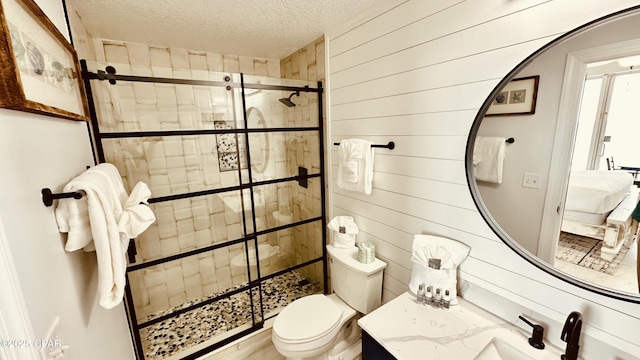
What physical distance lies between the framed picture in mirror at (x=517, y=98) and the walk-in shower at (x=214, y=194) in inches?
52.2

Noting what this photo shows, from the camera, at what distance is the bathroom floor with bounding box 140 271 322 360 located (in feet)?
6.38

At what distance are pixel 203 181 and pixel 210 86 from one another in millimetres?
810

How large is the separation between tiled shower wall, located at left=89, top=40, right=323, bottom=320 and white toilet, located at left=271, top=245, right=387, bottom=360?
0.69 meters

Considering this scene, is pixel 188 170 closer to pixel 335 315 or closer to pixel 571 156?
pixel 335 315

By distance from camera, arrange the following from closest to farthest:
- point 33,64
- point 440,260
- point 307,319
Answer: point 33,64 → point 440,260 → point 307,319

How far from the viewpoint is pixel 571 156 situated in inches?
36.3

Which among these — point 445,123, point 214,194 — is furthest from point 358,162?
point 214,194

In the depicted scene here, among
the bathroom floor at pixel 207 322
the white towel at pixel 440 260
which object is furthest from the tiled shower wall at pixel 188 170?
the white towel at pixel 440 260

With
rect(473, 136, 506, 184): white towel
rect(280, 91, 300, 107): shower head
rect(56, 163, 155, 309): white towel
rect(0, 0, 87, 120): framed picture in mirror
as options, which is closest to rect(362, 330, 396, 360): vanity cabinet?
rect(473, 136, 506, 184): white towel

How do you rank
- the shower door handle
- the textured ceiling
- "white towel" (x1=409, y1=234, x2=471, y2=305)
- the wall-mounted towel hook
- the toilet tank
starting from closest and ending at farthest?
the wall-mounted towel hook < "white towel" (x1=409, y1=234, x2=471, y2=305) < the textured ceiling < the toilet tank < the shower door handle

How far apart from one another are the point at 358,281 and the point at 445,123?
111 cm

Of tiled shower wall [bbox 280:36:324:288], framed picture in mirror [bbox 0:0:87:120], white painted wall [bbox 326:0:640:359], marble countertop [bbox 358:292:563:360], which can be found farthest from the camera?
tiled shower wall [bbox 280:36:324:288]

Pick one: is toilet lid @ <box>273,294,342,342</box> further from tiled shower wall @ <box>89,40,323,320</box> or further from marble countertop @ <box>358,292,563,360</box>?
tiled shower wall @ <box>89,40,323,320</box>

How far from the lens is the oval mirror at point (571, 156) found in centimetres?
81
